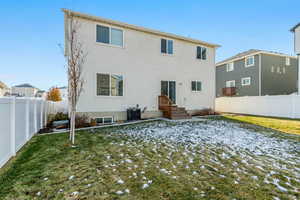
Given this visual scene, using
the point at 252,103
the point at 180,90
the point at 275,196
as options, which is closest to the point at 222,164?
the point at 275,196

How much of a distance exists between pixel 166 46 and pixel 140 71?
292cm

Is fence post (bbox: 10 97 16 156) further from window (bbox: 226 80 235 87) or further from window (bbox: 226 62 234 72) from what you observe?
window (bbox: 226 62 234 72)

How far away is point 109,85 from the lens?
9000 millimetres

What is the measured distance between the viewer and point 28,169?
296 cm

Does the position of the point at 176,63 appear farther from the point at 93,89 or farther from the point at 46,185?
the point at 46,185

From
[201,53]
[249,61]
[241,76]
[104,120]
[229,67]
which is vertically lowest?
[104,120]

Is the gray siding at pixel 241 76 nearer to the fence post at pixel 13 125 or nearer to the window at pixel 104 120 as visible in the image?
the window at pixel 104 120

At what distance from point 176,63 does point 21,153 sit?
10.1 meters

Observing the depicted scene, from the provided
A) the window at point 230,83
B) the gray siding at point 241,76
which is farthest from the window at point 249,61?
the window at point 230,83

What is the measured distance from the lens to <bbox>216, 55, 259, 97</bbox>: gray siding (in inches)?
660

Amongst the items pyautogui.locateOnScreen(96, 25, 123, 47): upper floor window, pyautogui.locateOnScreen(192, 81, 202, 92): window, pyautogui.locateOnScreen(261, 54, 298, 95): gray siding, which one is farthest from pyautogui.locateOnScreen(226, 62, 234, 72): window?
pyautogui.locateOnScreen(96, 25, 123, 47): upper floor window

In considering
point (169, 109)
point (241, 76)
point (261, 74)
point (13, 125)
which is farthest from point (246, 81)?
point (13, 125)

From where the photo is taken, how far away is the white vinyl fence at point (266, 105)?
438 inches

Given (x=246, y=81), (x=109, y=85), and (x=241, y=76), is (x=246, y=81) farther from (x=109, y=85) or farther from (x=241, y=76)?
(x=109, y=85)
